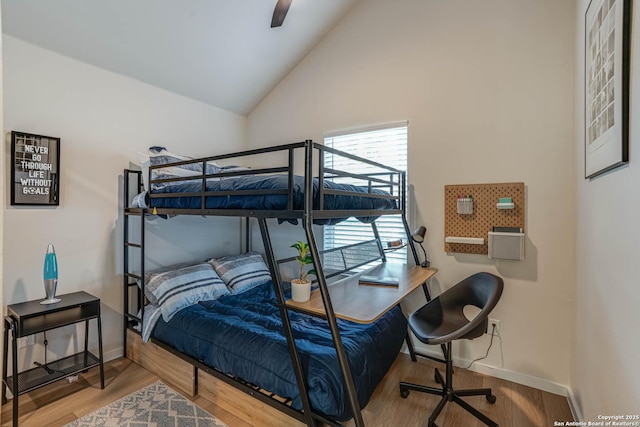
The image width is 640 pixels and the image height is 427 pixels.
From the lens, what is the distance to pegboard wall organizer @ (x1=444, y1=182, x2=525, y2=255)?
2.47 m

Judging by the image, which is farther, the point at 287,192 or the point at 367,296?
the point at 367,296

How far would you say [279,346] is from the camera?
1.99m

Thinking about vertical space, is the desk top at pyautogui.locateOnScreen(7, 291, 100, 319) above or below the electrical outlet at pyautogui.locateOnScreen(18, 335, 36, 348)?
above

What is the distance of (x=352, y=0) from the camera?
313 cm

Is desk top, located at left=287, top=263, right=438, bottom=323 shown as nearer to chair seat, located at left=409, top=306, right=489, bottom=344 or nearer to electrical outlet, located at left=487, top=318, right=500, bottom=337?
chair seat, located at left=409, top=306, right=489, bottom=344

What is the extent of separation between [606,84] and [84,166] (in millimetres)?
3461

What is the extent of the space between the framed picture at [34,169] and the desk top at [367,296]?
2087 millimetres

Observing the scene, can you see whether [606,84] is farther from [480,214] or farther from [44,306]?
[44,306]

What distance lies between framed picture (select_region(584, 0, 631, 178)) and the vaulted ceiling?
2164mm

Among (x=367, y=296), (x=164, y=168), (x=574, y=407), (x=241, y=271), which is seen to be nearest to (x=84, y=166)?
(x=164, y=168)

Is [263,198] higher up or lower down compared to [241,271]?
higher up

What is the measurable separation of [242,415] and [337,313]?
1.05 metres

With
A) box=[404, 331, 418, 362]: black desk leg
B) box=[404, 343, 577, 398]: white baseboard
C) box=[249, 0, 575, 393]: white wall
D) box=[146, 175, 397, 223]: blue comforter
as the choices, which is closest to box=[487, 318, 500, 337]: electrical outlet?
box=[249, 0, 575, 393]: white wall

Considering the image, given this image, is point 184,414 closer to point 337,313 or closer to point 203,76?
point 337,313
